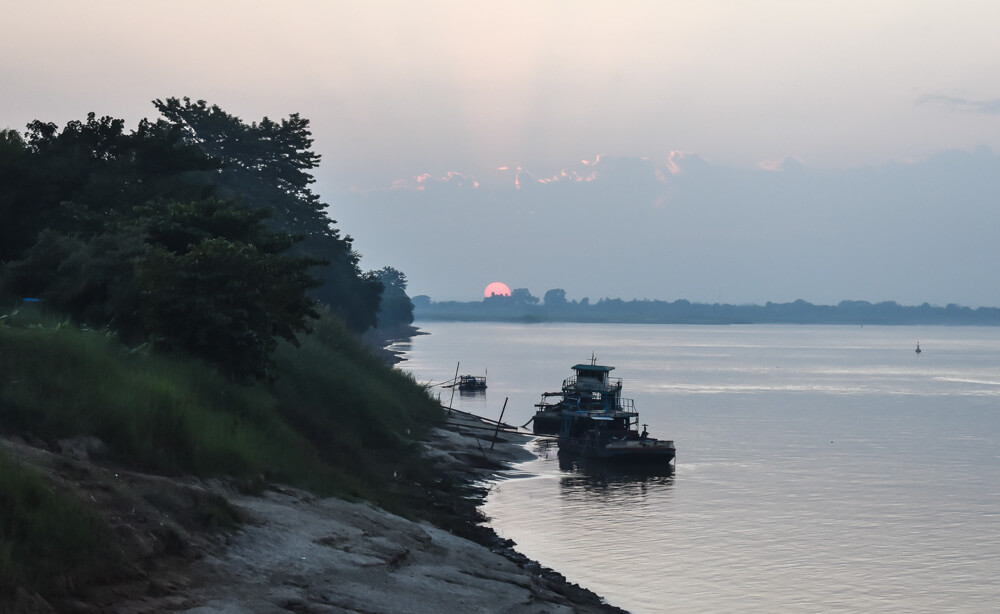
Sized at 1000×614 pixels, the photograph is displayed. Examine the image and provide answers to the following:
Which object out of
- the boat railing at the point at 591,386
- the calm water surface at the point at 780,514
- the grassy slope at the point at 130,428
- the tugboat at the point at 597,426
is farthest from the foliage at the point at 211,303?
the boat railing at the point at 591,386

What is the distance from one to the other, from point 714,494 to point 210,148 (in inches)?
2007

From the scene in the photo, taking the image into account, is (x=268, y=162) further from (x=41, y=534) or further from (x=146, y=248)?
(x=41, y=534)

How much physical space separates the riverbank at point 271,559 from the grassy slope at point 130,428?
66 cm

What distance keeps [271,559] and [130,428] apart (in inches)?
191

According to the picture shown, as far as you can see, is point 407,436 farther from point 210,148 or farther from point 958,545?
point 210,148

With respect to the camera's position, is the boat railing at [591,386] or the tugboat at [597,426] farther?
the boat railing at [591,386]

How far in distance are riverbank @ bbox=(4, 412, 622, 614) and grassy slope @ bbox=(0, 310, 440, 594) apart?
659mm

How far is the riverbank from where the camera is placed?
15273 millimetres

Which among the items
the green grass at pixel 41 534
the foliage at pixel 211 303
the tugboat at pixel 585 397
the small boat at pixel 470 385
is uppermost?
the foliage at pixel 211 303

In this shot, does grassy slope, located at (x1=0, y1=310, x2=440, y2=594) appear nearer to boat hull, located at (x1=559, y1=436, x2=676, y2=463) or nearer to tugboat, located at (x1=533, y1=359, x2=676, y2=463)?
boat hull, located at (x1=559, y1=436, x2=676, y2=463)

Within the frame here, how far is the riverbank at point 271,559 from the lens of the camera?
15.3 meters

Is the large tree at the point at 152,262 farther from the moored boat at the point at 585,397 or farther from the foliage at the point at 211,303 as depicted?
the moored boat at the point at 585,397

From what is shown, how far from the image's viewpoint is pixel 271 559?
1809 cm

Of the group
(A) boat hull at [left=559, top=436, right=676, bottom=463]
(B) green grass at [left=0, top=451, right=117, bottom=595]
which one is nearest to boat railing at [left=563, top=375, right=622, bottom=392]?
(A) boat hull at [left=559, top=436, right=676, bottom=463]
